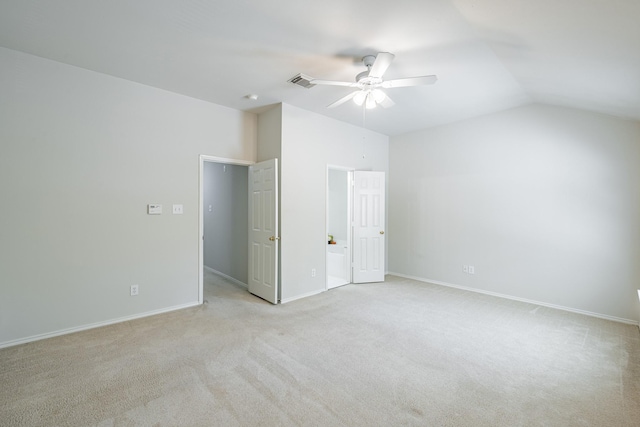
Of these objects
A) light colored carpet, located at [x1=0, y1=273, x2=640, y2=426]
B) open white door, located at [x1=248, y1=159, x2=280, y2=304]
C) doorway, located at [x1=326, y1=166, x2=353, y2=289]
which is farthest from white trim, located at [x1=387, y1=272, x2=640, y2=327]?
open white door, located at [x1=248, y1=159, x2=280, y2=304]

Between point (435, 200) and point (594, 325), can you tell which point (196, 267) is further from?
point (594, 325)

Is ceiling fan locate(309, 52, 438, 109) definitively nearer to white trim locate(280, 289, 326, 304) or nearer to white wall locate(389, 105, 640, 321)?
white wall locate(389, 105, 640, 321)

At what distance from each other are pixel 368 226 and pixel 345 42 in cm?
322

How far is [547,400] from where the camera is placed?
1.95m

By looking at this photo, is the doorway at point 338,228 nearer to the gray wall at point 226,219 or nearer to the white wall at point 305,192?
the white wall at point 305,192

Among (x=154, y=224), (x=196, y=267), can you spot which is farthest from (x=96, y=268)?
(x=196, y=267)

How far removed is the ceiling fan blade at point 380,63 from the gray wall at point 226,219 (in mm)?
2889

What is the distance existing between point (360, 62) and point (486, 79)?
61.0 inches

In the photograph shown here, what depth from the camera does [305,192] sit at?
165 inches

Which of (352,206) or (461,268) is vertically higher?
(352,206)

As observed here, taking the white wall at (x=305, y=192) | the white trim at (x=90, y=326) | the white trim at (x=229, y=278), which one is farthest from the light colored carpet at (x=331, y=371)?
the white trim at (x=229, y=278)

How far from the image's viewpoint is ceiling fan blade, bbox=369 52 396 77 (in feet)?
7.21

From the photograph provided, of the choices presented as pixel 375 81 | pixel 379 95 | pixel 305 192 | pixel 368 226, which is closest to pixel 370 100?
pixel 379 95

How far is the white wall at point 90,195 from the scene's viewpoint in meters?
2.65
